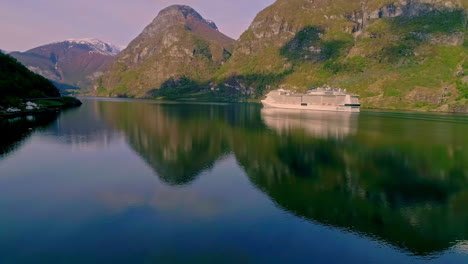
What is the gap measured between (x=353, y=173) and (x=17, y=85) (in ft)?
520

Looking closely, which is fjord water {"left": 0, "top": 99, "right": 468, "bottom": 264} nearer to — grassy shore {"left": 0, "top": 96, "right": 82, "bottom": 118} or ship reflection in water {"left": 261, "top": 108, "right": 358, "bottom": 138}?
ship reflection in water {"left": 261, "top": 108, "right": 358, "bottom": 138}

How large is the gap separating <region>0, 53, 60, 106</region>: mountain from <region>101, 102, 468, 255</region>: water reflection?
8498 centimetres

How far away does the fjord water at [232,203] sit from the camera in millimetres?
23172

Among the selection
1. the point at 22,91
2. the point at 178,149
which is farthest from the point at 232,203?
the point at 22,91

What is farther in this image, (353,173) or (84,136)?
(84,136)

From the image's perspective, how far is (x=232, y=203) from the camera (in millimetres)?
32938

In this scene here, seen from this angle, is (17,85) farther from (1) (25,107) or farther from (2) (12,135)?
(2) (12,135)

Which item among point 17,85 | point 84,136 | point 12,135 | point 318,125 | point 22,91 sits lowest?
point 84,136

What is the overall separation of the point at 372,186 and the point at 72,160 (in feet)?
158

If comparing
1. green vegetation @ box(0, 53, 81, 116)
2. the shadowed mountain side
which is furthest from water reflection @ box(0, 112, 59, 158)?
green vegetation @ box(0, 53, 81, 116)

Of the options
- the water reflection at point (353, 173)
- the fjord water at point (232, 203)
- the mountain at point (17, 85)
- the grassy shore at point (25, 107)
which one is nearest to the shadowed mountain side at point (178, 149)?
the water reflection at point (353, 173)

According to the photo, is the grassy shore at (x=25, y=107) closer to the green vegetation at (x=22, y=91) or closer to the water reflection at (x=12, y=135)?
the green vegetation at (x=22, y=91)

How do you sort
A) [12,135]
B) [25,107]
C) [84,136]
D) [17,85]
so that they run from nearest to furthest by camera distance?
[12,135]
[84,136]
[25,107]
[17,85]

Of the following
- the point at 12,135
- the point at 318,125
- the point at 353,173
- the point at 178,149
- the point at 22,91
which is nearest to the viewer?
the point at 353,173
